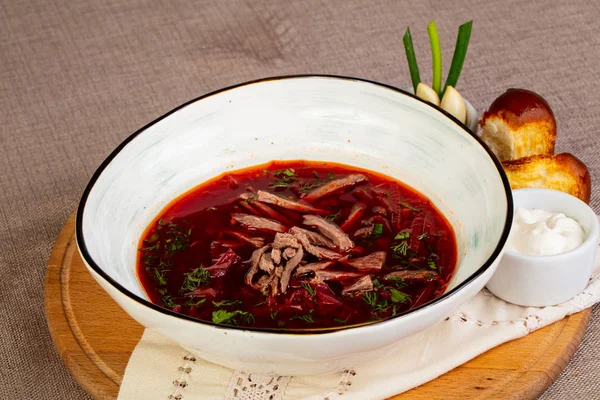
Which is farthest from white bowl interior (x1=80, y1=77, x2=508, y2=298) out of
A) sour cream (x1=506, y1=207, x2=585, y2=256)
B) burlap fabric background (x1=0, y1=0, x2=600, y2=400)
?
burlap fabric background (x1=0, y1=0, x2=600, y2=400)

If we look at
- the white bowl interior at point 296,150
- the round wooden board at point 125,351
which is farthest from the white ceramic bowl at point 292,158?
the round wooden board at point 125,351

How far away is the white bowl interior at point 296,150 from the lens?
9.45 feet

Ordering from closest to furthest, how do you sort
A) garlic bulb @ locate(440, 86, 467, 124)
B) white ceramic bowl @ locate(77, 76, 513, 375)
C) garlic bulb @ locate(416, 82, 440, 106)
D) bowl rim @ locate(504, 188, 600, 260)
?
white ceramic bowl @ locate(77, 76, 513, 375) → bowl rim @ locate(504, 188, 600, 260) → garlic bulb @ locate(440, 86, 467, 124) → garlic bulb @ locate(416, 82, 440, 106)

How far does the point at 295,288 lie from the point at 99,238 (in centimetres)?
71

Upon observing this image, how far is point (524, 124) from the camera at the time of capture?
324 centimetres

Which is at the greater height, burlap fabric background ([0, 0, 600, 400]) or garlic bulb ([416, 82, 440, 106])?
garlic bulb ([416, 82, 440, 106])

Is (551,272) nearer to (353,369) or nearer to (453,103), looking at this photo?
(353,369)

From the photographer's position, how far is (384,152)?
3387 millimetres

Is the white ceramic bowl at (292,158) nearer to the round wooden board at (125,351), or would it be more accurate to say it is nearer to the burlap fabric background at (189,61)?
the round wooden board at (125,351)

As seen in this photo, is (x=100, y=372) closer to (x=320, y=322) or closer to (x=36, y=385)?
(x=36, y=385)

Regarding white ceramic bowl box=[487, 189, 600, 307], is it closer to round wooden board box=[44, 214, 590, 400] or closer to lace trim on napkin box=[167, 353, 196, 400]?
round wooden board box=[44, 214, 590, 400]

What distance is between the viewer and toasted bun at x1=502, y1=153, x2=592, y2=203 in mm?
3168

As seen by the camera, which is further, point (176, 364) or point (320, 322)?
point (176, 364)

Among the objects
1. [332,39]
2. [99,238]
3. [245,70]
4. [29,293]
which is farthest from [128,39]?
[99,238]
